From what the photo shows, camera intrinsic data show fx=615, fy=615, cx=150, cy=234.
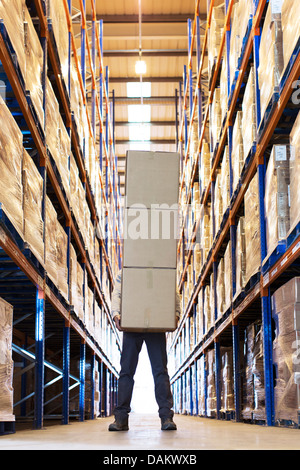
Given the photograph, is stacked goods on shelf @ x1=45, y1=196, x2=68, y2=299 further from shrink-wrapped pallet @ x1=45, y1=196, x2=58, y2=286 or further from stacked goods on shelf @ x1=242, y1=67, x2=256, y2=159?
stacked goods on shelf @ x1=242, y1=67, x2=256, y2=159

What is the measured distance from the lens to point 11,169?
4.55 m

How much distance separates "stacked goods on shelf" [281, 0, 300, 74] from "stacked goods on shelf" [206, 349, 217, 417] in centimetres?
631

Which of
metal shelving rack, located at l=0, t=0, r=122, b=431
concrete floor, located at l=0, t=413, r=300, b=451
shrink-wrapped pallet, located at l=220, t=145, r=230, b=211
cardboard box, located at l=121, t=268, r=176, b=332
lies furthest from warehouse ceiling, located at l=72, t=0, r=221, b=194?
concrete floor, located at l=0, t=413, r=300, b=451

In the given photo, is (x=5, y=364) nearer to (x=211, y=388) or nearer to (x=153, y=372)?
(x=153, y=372)

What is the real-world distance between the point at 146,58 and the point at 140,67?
12.7 inches

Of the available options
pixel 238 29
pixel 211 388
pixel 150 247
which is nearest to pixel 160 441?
pixel 150 247

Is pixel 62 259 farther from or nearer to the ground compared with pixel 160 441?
farther from the ground

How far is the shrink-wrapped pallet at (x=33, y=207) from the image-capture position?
199 inches

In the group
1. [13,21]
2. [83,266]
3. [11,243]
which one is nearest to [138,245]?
[11,243]

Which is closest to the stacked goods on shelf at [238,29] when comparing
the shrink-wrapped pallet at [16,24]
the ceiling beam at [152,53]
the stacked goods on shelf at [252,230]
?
the stacked goods on shelf at [252,230]

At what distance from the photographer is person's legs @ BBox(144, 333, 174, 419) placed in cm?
497

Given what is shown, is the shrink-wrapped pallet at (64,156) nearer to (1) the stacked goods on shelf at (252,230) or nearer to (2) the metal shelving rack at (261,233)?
(2) the metal shelving rack at (261,233)

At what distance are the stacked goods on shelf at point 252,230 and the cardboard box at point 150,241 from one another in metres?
1.10
